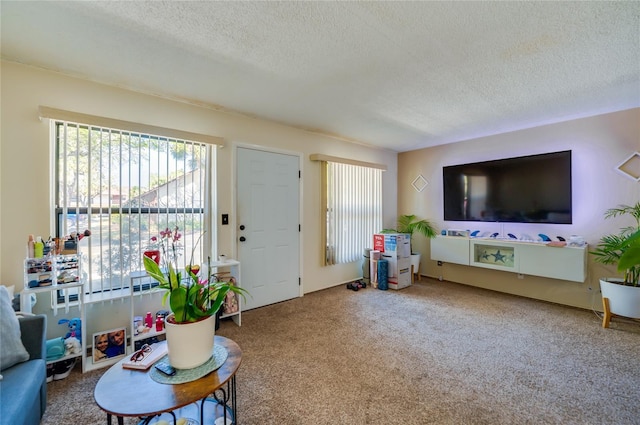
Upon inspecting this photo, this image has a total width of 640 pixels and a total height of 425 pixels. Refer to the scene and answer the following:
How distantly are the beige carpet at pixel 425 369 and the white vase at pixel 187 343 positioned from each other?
191 mm

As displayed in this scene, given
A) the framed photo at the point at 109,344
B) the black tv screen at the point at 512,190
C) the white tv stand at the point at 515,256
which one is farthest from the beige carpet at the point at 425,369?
the black tv screen at the point at 512,190

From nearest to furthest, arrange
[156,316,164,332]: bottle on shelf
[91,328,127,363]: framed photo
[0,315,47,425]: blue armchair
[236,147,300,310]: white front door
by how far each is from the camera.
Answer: [0,315,47,425]: blue armchair → [91,328,127,363]: framed photo → [156,316,164,332]: bottle on shelf → [236,147,300,310]: white front door

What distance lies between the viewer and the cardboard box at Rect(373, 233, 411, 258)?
415cm

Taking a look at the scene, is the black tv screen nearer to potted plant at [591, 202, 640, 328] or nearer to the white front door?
potted plant at [591, 202, 640, 328]

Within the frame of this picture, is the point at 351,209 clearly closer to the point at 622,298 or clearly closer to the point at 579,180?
the point at 579,180

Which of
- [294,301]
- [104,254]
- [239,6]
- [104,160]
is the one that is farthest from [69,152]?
[294,301]

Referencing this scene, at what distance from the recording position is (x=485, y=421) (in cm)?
155

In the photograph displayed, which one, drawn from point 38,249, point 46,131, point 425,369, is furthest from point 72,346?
point 425,369

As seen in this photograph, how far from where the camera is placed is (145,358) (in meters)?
1.38

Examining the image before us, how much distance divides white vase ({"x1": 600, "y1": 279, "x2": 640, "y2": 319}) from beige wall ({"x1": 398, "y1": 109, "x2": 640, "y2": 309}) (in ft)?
1.66

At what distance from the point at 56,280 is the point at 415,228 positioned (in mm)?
4708

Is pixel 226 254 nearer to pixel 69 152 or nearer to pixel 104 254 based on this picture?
pixel 104 254

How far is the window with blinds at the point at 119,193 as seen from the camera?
221 cm

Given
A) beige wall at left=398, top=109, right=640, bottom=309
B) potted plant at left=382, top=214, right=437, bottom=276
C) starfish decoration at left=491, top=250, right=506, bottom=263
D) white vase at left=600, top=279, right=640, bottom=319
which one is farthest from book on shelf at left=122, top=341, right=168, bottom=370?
beige wall at left=398, top=109, right=640, bottom=309
